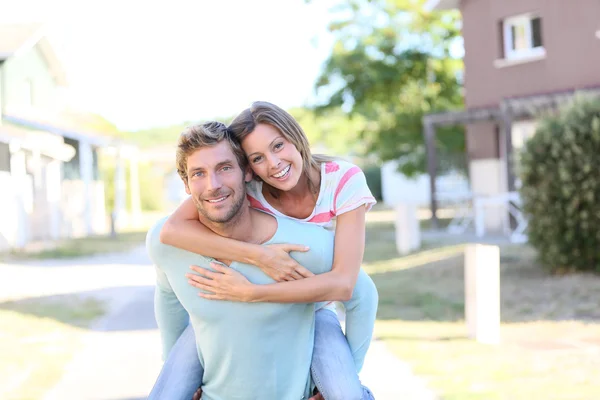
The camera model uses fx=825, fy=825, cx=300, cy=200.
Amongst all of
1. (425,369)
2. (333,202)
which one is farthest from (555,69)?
(333,202)

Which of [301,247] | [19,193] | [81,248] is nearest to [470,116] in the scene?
[81,248]

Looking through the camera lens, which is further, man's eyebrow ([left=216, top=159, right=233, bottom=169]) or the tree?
the tree

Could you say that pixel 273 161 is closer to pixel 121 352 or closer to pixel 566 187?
pixel 121 352

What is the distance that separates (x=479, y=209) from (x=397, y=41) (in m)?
7.60

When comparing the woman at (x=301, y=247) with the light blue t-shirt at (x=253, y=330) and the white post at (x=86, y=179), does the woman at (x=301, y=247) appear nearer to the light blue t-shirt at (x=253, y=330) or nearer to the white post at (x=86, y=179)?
the light blue t-shirt at (x=253, y=330)

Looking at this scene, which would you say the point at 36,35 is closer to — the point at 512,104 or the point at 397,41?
the point at 397,41

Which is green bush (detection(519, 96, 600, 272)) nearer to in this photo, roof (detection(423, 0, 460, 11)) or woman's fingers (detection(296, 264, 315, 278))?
woman's fingers (detection(296, 264, 315, 278))

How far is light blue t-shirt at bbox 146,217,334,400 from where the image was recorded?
2.86 metres

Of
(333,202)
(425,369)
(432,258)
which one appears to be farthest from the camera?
(432,258)

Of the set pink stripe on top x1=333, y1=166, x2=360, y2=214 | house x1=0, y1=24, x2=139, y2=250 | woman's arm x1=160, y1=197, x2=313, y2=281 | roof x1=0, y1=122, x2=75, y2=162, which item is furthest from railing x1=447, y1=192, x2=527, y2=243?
woman's arm x1=160, y1=197, x2=313, y2=281

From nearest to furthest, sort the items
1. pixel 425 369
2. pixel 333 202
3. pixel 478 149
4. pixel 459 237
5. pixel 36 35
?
pixel 333 202
pixel 425 369
pixel 459 237
pixel 478 149
pixel 36 35

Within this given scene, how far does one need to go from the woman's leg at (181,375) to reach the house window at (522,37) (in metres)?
17.4

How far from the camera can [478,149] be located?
20.9 metres

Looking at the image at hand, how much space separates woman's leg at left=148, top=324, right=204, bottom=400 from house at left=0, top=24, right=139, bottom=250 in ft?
57.3
